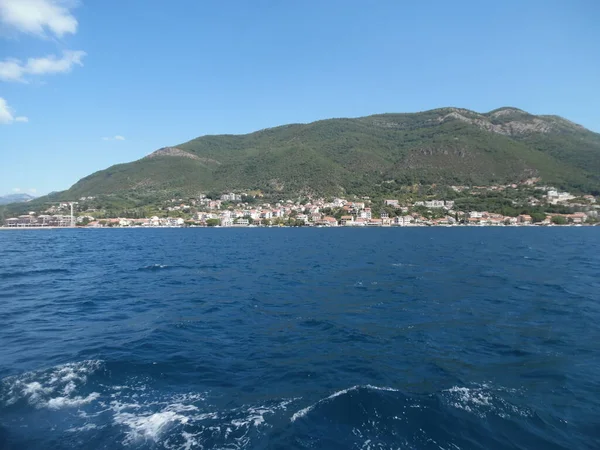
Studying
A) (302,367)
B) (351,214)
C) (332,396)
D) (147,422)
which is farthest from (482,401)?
(351,214)

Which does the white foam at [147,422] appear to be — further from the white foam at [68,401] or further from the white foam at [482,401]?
the white foam at [482,401]

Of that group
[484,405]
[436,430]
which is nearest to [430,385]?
[484,405]

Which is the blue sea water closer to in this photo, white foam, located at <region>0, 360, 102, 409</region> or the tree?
white foam, located at <region>0, 360, 102, 409</region>

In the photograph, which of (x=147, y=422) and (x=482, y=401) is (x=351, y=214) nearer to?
(x=482, y=401)

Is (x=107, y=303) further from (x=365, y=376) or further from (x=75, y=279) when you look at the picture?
(x=365, y=376)

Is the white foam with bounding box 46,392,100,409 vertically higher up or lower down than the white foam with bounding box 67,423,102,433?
lower down

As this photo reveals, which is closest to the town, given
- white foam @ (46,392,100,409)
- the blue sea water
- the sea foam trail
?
the blue sea water
